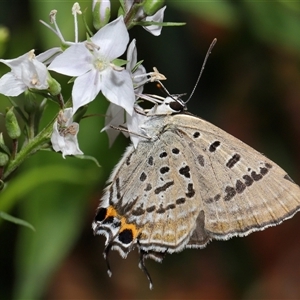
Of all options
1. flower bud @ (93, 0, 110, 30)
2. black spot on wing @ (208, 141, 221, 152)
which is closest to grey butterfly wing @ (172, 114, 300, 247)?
black spot on wing @ (208, 141, 221, 152)

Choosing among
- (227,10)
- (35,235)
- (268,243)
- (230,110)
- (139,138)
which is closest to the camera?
(139,138)

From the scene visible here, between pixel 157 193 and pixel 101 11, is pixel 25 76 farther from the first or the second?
pixel 157 193

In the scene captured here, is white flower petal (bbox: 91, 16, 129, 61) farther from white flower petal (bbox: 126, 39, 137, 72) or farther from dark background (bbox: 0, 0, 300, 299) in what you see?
dark background (bbox: 0, 0, 300, 299)

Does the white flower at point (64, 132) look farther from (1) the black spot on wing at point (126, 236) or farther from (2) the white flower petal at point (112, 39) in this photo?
(1) the black spot on wing at point (126, 236)

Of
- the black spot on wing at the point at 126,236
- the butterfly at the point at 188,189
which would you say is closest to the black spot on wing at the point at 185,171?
the butterfly at the point at 188,189

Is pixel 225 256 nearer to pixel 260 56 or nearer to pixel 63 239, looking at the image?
pixel 260 56

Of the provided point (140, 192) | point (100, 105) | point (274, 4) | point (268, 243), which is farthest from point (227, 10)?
point (268, 243)

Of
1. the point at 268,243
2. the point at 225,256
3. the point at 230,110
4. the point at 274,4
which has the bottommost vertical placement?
the point at 268,243
